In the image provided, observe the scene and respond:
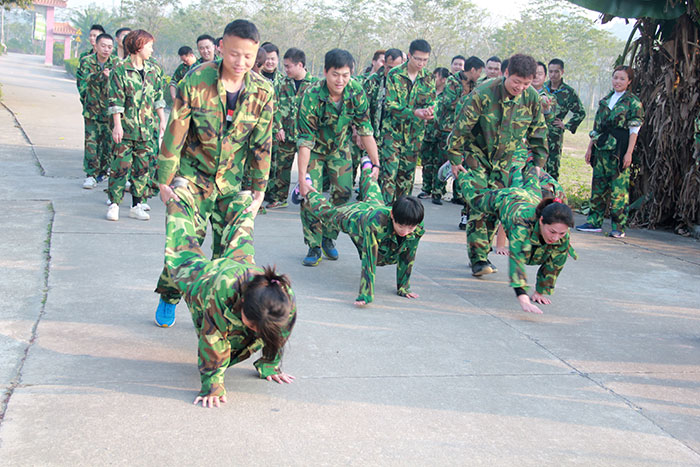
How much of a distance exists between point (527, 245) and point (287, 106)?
4.41 meters

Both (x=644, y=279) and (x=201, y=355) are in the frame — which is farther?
(x=644, y=279)

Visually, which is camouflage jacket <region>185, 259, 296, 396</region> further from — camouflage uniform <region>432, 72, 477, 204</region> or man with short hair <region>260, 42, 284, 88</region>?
camouflage uniform <region>432, 72, 477, 204</region>

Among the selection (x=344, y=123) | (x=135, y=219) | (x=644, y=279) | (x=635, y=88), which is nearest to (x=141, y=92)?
(x=135, y=219)

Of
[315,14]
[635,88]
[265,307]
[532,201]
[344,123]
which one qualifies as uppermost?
[315,14]

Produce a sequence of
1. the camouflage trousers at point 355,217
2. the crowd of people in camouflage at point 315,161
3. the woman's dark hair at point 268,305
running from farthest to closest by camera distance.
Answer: the camouflage trousers at point 355,217
the crowd of people in camouflage at point 315,161
the woman's dark hair at point 268,305

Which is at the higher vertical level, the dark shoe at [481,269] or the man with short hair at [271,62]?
the man with short hair at [271,62]

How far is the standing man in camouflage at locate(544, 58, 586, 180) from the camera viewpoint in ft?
32.8

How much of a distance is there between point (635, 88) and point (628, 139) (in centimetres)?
137

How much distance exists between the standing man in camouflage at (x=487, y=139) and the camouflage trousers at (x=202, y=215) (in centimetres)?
263

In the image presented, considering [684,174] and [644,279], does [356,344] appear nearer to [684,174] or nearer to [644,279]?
[644,279]

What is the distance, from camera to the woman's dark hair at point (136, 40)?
6.95 m

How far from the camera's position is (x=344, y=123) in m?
6.06

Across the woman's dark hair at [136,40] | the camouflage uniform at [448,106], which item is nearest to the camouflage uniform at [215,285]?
the woman's dark hair at [136,40]

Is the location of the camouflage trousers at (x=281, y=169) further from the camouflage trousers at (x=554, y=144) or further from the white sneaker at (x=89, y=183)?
the camouflage trousers at (x=554, y=144)
